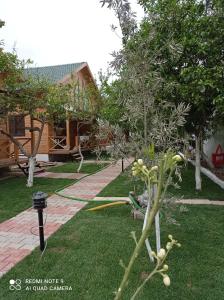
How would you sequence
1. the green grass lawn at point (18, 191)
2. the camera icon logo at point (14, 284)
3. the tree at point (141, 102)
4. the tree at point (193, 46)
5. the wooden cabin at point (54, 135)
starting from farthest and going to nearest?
the wooden cabin at point (54, 135), the green grass lawn at point (18, 191), the tree at point (193, 46), the tree at point (141, 102), the camera icon logo at point (14, 284)

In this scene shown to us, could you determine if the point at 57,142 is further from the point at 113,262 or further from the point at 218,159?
the point at 113,262

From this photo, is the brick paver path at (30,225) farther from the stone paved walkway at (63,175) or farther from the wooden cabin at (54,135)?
the wooden cabin at (54,135)

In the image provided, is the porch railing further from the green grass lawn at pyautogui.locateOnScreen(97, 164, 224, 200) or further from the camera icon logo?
the camera icon logo

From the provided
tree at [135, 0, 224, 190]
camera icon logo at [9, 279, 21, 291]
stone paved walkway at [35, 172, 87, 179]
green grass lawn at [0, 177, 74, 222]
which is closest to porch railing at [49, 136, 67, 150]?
stone paved walkway at [35, 172, 87, 179]

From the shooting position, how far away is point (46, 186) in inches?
361

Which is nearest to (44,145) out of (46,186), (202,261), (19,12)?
(19,12)

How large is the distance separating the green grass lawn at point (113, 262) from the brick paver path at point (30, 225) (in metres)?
0.20

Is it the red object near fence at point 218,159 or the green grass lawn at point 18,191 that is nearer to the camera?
the green grass lawn at point 18,191

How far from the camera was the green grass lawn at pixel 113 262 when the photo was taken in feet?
10.6

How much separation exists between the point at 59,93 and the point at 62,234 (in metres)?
5.82

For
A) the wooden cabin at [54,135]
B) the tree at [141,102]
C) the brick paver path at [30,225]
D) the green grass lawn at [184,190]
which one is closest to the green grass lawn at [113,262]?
the brick paver path at [30,225]

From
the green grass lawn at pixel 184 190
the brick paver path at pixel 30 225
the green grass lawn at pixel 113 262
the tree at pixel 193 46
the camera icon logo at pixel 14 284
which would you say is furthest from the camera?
the green grass lawn at pixel 184 190

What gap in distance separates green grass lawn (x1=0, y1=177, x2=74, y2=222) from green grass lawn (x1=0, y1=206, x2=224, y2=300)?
5.35 ft

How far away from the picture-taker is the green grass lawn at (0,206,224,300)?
3227 millimetres
